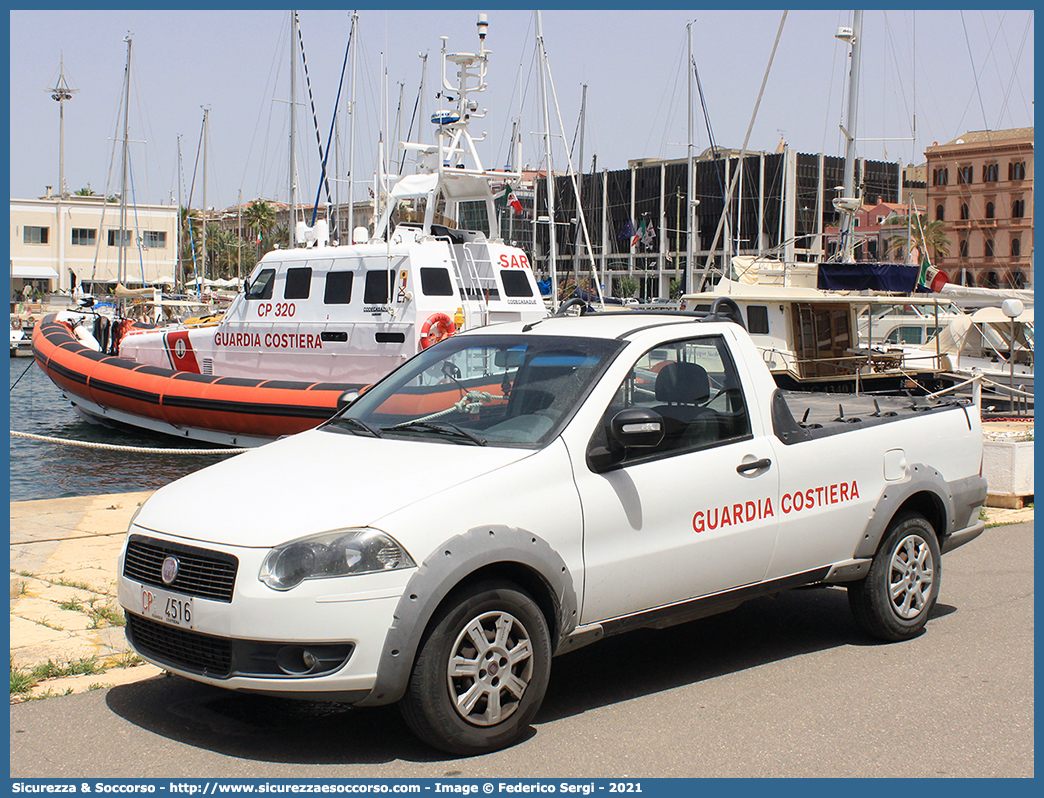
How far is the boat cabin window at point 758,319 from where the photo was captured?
2150 cm

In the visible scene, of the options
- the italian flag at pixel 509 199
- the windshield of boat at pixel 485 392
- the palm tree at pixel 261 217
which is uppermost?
the palm tree at pixel 261 217

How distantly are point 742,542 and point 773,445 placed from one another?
60 centimetres

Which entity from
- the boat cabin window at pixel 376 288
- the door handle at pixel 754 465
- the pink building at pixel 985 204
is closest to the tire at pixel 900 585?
the door handle at pixel 754 465

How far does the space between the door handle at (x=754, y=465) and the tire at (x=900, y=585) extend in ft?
3.81

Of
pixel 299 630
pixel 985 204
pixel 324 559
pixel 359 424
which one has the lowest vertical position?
pixel 299 630

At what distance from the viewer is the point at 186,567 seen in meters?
4.47

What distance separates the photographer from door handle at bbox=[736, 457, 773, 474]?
553 cm

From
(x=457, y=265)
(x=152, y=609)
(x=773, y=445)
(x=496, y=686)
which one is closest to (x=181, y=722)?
(x=152, y=609)

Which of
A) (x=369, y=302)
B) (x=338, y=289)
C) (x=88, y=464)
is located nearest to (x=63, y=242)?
(x=88, y=464)

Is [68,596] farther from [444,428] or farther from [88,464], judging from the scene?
[88,464]

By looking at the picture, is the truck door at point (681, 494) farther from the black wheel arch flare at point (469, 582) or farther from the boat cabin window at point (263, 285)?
the boat cabin window at point (263, 285)

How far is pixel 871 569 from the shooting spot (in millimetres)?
6254

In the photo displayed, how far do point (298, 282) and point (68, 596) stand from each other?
37.6 ft

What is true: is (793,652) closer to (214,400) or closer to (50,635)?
(50,635)
